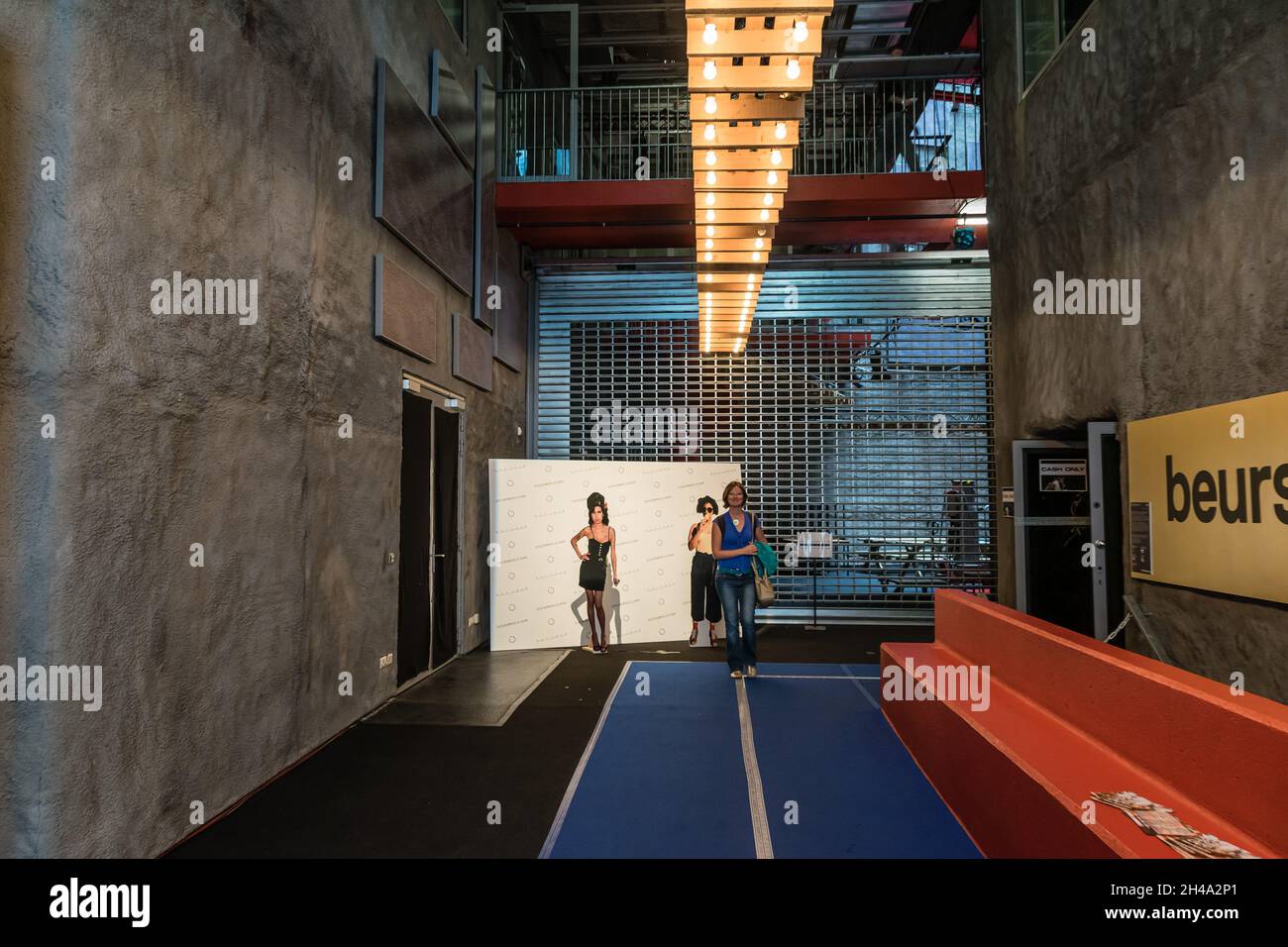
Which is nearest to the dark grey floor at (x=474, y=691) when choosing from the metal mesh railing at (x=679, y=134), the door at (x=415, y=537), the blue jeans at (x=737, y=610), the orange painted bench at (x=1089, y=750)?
the door at (x=415, y=537)

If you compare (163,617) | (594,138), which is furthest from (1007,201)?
(163,617)

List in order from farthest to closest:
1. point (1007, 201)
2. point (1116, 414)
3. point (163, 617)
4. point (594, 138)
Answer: point (594, 138)
point (1007, 201)
point (1116, 414)
point (163, 617)

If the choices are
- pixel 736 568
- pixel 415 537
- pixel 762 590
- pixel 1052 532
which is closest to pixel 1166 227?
pixel 1052 532

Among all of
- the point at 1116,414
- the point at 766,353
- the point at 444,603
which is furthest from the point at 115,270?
the point at 766,353

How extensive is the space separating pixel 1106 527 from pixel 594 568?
4.38 meters

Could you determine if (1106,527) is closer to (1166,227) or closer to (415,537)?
(1166,227)

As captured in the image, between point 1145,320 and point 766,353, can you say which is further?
point 766,353

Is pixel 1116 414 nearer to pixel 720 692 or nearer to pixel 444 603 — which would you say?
pixel 720 692

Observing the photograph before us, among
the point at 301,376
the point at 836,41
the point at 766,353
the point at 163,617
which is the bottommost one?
the point at 163,617

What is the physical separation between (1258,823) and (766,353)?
771cm

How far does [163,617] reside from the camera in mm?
3025

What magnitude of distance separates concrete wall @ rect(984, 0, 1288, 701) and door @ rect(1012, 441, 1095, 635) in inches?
9.1
